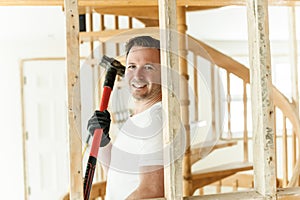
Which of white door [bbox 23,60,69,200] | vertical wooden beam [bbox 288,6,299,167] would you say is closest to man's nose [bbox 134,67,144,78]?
vertical wooden beam [bbox 288,6,299,167]

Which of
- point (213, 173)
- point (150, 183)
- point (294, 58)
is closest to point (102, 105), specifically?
point (150, 183)

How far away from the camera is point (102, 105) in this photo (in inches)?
61.7

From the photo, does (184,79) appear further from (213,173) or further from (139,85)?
(139,85)

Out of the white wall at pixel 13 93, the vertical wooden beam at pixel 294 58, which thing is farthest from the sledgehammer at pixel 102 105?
the white wall at pixel 13 93

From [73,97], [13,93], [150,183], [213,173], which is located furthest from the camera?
[13,93]

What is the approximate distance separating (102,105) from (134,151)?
0.19 m

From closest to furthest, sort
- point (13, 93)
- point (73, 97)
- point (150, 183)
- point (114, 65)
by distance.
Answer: point (73, 97) < point (150, 183) < point (114, 65) < point (13, 93)

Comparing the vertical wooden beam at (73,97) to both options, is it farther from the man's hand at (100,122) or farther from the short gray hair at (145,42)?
the short gray hair at (145,42)

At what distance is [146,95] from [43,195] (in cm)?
426

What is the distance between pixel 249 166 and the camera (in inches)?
147

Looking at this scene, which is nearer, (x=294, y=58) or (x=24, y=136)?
(x=294, y=58)

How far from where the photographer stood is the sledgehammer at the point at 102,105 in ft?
4.99

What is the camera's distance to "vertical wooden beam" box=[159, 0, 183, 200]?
1453 mm

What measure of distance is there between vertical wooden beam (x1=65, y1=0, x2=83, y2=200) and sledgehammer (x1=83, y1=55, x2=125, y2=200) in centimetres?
11
